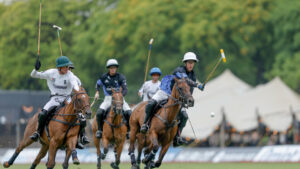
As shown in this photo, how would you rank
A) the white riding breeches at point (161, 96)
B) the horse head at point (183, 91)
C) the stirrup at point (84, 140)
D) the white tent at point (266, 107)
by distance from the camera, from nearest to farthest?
the horse head at point (183, 91) < the stirrup at point (84, 140) < the white riding breeches at point (161, 96) < the white tent at point (266, 107)

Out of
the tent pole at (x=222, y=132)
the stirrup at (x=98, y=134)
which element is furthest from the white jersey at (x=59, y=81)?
the tent pole at (x=222, y=132)

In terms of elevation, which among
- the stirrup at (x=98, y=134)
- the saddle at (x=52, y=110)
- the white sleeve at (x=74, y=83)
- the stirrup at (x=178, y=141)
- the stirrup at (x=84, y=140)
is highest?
the white sleeve at (x=74, y=83)

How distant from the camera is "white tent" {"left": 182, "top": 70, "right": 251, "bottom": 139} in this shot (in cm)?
3278

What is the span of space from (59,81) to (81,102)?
3.91 ft

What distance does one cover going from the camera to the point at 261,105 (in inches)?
1284

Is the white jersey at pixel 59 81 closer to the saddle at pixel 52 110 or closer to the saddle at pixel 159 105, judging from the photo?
the saddle at pixel 52 110

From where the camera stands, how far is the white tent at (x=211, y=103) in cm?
3278

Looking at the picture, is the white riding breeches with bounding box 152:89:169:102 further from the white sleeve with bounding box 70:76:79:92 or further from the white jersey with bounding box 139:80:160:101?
the white jersey with bounding box 139:80:160:101

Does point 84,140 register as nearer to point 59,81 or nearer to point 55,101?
point 55,101

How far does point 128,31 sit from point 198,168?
78.8 ft

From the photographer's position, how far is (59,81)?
55.5ft

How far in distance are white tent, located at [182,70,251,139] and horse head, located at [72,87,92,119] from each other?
16716 mm

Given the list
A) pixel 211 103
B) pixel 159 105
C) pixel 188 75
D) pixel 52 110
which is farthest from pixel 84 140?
pixel 211 103

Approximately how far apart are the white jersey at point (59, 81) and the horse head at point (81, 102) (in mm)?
496
